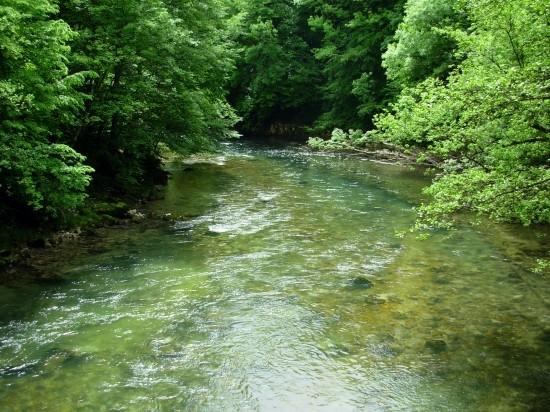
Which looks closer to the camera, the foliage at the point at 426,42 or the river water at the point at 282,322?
the river water at the point at 282,322

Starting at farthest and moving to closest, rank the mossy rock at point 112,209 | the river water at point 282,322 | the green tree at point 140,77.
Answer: the mossy rock at point 112,209 < the green tree at point 140,77 < the river water at point 282,322

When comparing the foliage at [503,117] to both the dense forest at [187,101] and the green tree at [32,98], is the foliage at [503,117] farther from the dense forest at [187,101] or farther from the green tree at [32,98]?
the green tree at [32,98]

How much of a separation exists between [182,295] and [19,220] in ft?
17.4

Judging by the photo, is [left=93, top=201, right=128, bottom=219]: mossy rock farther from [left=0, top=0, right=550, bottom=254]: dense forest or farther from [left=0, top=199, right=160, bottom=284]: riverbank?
[left=0, top=0, right=550, bottom=254]: dense forest

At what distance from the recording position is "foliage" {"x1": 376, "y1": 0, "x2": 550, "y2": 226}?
654 cm

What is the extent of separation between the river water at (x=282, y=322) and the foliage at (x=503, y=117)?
7.49 feet

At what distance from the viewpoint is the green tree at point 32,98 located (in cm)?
891

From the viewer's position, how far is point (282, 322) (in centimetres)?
915

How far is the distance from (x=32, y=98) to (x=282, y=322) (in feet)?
20.8

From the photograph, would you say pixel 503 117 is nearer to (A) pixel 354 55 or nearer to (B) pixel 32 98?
(B) pixel 32 98

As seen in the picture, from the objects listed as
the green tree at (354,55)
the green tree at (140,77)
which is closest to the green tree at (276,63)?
the green tree at (354,55)

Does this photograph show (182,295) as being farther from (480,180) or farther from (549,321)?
(549,321)

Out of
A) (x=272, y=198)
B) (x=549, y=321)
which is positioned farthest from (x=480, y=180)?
(x=272, y=198)

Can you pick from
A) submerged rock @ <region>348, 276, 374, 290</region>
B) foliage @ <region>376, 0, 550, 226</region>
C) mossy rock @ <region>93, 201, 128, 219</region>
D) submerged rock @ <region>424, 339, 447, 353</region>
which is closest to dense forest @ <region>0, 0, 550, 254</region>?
foliage @ <region>376, 0, 550, 226</region>
